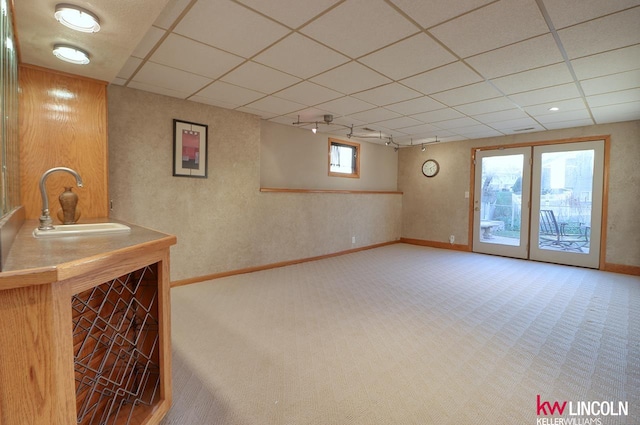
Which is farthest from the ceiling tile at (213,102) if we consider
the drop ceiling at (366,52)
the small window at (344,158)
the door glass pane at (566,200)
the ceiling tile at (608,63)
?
the door glass pane at (566,200)

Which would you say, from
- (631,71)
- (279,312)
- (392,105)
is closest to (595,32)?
(631,71)

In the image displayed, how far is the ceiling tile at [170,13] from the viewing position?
1931 mm

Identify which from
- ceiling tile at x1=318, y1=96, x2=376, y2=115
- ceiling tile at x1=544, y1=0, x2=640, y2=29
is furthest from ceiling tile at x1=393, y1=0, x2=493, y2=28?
ceiling tile at x1=318, y1=96, x2=376, y2=115

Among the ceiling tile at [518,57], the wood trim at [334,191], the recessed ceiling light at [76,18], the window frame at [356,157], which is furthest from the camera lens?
the window frame at [356,157]

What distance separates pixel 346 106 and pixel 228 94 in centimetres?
157

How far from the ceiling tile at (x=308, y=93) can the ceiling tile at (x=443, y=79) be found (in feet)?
2.94

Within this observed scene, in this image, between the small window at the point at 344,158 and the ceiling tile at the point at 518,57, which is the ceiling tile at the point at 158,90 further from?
the ceiling tile at the point at 518,57

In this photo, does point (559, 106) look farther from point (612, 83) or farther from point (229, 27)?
point (229, 27)

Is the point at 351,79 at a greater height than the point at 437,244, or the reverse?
the point at 351,79

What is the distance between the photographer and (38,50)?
230cm

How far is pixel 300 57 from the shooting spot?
265 centimetres
